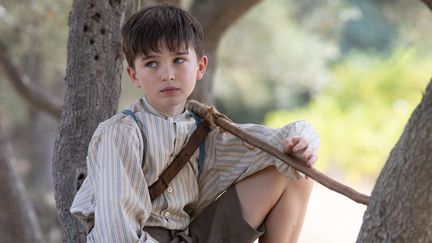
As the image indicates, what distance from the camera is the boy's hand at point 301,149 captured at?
2549 millimetres

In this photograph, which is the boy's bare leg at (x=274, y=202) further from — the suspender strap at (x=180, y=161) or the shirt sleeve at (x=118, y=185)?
the shirt sleeve at (x=118, y=185)

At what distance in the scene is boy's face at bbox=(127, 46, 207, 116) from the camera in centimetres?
260

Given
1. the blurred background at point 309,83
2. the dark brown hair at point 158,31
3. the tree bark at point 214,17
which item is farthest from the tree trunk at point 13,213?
the dark brown hair at point 158,31

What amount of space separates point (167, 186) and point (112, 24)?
843 millimetres

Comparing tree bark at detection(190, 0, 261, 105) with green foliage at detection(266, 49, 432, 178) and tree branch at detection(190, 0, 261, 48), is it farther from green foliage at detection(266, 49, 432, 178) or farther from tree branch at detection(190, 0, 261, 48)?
green foliage at detection(266, 49, 432, 178)

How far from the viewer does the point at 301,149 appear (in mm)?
2553

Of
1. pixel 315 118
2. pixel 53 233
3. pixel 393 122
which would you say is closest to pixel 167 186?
pixel 53 233

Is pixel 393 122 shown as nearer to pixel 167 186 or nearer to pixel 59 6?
pixel 59 6

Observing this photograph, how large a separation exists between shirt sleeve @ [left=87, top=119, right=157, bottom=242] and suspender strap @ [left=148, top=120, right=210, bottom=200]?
0.06 meters

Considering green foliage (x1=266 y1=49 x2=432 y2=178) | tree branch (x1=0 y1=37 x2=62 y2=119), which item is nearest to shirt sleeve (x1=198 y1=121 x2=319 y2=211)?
tree branch (x1=0 y1=37 x2=62 y2=119)

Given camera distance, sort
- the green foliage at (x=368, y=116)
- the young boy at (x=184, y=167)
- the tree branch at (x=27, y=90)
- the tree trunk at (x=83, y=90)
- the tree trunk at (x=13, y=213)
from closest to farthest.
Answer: the young boy at (x=184, y=167) < the tree trunk at (x=83, y=90) < the tree trunk at (x=13, y=213) < the tree branch at (x=27, y=90) < the green foliage at (x=368, y=116)

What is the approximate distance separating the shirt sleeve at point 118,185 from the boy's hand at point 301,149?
453mm

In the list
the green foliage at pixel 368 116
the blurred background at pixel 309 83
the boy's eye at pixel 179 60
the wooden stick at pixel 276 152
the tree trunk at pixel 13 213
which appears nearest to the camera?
the wooden stick at pixel 276 152

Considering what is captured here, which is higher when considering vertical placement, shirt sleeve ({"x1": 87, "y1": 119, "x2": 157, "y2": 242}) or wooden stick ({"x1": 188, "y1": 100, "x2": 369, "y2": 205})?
wooden stick ({"x1": 188, "y1": 100, "x2": 369, "y2": 205})
